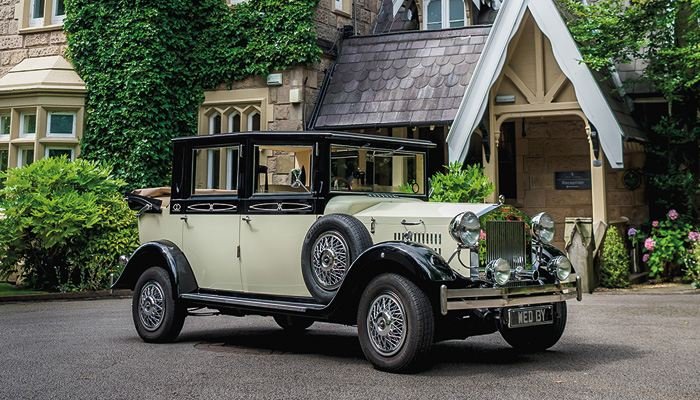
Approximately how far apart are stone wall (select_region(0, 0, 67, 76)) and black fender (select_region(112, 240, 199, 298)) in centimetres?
969

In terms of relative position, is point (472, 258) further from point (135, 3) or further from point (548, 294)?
point (135, 3)

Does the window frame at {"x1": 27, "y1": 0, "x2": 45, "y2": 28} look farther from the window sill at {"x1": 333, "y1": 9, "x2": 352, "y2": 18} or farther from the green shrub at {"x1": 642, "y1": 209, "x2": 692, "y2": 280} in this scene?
the green shrub at {"x1": 642, "y1": 209, "x2": 692, "y2": 280}

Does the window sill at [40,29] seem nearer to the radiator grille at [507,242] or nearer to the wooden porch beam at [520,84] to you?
the wooden porch beam at [520,84]

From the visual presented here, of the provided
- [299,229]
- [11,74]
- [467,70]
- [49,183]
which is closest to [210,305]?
[299,229]

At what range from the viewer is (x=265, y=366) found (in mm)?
5711

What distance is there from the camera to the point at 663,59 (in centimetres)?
1299

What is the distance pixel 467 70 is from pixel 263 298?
8620 mm

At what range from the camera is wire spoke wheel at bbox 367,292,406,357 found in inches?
207

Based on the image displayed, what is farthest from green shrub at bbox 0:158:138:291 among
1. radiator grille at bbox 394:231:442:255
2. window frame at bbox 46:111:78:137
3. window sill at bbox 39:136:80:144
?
radiator grille at bbox 394:231:442:255

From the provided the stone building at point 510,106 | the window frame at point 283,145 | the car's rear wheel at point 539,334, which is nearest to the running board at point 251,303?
the window frame at point 283,145

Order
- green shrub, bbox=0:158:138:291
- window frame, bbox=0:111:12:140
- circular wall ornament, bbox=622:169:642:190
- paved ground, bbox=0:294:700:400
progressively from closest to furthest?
paved ground, bbox=0:294:700:400
green shrub, bbox=0:158:138:291
circular wall ornament, bbox=622:169:642:190
window frame, bbox=0:111:12:140

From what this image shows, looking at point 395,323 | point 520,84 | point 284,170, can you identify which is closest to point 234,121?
point 520,84

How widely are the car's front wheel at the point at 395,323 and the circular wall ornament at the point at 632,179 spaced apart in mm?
9752

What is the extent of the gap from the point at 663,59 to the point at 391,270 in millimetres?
9807
